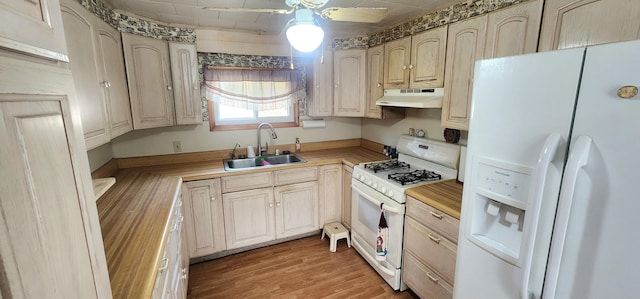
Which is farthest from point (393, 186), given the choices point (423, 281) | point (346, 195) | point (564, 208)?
point (564, 208)

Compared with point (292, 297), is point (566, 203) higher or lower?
higher

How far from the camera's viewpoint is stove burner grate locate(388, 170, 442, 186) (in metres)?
2.17

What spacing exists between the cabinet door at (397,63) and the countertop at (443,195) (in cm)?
93

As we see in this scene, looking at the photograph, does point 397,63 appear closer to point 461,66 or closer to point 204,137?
point 461,66

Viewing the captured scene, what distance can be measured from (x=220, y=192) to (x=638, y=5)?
9.28 ft

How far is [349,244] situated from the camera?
9.44 ft

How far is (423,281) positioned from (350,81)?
2034mm

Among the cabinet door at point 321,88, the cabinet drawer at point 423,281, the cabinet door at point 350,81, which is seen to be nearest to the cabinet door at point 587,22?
the cabinet drawer at point 423,281

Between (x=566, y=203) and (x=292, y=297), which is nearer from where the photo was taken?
(x=566, y=203)

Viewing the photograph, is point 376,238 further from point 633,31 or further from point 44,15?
point 44,15

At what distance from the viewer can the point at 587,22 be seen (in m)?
1.29

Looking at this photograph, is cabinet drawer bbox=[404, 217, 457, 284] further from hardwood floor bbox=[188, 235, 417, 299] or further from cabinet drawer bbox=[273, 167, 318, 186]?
cabinet drawer bbox=[273, 167, 318, 186]

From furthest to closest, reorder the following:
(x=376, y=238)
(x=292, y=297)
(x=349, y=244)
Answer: (x=349, y=244)
(x=376, y=238)
(x=292, y=297)

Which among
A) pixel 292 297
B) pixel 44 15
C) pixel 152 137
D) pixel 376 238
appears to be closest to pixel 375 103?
pixel 376 238
